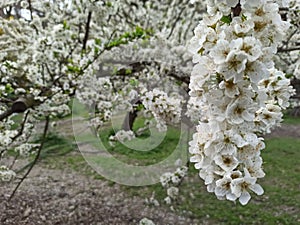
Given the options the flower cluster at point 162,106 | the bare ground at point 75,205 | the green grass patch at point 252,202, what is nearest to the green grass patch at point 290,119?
the green grass patch at point 252,202

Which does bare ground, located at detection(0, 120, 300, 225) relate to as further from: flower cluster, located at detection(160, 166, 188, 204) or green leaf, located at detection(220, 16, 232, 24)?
green leaf, located at detection(220, 16, 232, 24)

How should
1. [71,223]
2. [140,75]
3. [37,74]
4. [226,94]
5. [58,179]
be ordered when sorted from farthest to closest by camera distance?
[58,179], [71,223], [140,75], [37,74], [226,94]

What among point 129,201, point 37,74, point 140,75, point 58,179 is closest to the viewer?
point 37,74

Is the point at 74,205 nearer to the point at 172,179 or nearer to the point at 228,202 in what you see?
the point at 172,179

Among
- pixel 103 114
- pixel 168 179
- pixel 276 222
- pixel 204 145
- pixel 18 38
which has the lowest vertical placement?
pixel 276 222

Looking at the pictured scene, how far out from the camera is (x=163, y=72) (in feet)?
12.7

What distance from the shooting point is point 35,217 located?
15.2 ft

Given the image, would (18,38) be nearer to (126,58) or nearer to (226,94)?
(126,58)

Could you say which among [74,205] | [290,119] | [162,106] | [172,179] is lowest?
[290,119]

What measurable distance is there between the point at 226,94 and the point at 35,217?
4011 millimetres

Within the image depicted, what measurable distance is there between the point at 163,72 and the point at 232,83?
2.79 m

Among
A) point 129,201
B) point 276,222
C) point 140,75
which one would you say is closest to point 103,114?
point 140,75

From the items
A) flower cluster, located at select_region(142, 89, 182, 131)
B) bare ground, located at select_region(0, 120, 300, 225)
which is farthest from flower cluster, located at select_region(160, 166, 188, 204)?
flower cluster, located at select_region(142, 89, 182, 131)

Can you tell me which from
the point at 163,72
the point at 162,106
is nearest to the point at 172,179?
the point at 163,72
